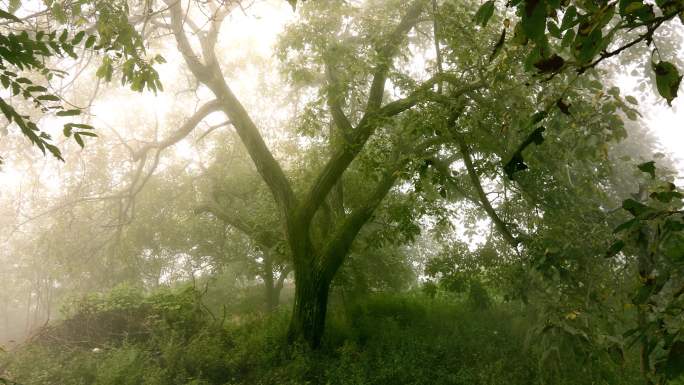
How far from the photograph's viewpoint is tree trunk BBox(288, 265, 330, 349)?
758cm

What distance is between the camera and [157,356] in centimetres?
770

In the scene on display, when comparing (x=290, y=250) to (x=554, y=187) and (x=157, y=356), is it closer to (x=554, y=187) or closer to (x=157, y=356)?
(x=157, y=356)

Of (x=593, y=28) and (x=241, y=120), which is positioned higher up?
(x=241, y=120)

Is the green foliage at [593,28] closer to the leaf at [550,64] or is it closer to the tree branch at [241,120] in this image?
the leaf at [550,64]

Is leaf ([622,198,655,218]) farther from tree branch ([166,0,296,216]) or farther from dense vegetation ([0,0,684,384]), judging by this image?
tree branch ([166,0,296,216])

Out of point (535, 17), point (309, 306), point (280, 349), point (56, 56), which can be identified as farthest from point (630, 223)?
point (280, 349)

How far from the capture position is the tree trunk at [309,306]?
7584mm

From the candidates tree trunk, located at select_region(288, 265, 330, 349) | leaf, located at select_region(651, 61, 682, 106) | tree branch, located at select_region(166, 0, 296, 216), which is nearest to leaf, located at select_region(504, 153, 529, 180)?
leaf, located at select_region(651, 61, 682, 106)

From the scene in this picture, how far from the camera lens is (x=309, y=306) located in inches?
300

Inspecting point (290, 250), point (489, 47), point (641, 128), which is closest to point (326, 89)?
point (489, 47)

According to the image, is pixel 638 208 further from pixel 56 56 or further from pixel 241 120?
pixel 241 120

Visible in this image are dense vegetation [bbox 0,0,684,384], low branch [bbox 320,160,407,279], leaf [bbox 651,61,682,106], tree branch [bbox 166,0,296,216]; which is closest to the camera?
leaf [bbox 651,61,682,106]

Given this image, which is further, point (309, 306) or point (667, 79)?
point (309, 306)

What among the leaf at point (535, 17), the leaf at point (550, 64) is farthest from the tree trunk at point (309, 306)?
the leaf at point (535, 17)
